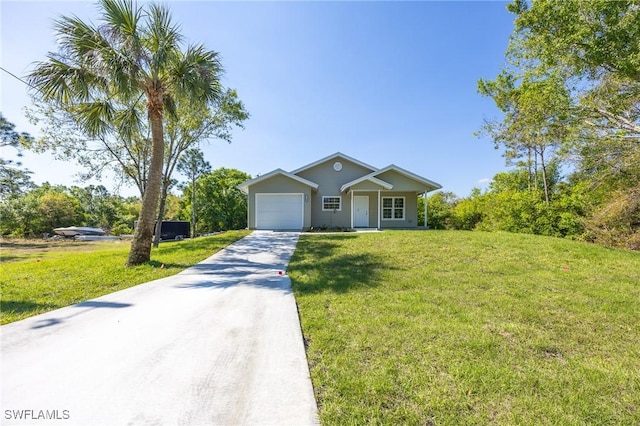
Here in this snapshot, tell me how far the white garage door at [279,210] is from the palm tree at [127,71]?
29.2ft

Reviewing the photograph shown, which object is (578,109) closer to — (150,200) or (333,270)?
(333,270)

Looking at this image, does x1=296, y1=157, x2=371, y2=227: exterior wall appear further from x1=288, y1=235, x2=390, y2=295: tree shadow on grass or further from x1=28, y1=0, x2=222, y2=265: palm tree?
x1=28, y1=0, x2=222, y2=265: palm tree

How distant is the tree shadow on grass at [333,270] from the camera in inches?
219

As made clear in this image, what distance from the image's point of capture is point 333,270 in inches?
271

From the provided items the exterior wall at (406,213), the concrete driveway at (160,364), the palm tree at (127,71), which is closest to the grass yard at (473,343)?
the concrete driveway at (160,364)

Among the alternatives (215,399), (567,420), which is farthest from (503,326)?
(215,399)

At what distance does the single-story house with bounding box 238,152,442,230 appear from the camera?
16.6 meters

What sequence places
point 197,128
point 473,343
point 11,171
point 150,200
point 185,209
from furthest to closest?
point 185,209
point 11,171
point 197,128
point 150,200
point 473,343

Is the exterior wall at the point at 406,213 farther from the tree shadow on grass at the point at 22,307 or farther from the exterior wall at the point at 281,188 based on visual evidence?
the tree shadow on grass at the point at 22,307

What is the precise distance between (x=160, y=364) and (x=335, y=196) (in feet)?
50.3

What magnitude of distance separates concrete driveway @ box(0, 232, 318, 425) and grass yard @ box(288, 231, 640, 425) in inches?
15.8

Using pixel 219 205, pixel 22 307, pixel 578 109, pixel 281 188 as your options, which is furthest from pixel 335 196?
pixel 219 205

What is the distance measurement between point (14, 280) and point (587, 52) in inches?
636

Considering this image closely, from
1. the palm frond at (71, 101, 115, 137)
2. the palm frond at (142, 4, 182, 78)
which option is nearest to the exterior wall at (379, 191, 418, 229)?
the palm frond at (142, 4, 182, 78)
